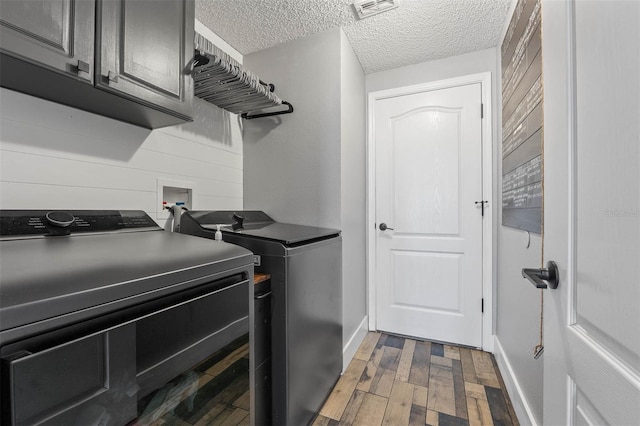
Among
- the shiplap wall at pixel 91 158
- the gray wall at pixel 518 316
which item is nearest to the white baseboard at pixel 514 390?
the gray wall at pixel 518 316

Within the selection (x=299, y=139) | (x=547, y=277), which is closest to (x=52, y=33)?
(x=299, y=139)

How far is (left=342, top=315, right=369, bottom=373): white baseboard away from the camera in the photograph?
201 centimetres

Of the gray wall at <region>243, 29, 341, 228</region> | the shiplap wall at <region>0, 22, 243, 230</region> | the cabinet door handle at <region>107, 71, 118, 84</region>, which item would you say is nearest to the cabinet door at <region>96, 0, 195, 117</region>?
the cabinet door handle at <region>107, 71, 118, 84</region>

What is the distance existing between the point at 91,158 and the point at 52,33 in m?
0.58

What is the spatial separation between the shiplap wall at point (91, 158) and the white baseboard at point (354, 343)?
1.50m

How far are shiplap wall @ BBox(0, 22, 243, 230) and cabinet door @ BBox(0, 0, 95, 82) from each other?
38 cm

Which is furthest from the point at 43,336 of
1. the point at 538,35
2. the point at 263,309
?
the point at 538,35

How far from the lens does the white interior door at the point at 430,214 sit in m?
2.29

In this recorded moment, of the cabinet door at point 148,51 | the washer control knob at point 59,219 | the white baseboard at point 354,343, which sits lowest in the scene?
the white baseboard at point 354,343

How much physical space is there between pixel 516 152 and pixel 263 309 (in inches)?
68.3

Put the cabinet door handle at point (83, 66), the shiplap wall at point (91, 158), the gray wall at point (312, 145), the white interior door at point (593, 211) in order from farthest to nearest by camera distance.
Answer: the gray wall at point (312, 145) → the shiplap wall at point (91, 158) → the cabinet door handle at point (83, 66) → the white interior door at point (593, 211)

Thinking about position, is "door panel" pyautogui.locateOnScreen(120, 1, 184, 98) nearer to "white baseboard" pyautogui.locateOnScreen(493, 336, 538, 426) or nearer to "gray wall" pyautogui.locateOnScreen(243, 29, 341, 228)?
"gray wall" pyautogui.locateOnScreen(243, 29, 341, 228)

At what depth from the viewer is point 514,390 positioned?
1576 millimetres

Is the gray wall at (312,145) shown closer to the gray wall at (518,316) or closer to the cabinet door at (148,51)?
the cabinet door at (148,51)
